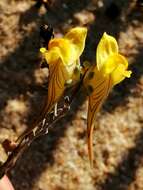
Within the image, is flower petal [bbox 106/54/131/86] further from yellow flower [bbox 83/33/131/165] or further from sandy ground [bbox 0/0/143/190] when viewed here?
sandy ground [bbox 0/0/143/190]

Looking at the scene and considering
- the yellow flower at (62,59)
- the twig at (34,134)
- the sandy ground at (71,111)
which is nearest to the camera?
the yellow flower at (62,59)

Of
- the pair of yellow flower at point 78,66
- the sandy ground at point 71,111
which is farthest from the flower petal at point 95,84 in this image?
the sandy ground at point 71,111

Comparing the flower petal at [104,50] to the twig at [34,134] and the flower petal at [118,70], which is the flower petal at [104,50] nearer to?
the flower petal at [118,70]

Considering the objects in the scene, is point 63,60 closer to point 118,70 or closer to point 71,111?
point 118,70

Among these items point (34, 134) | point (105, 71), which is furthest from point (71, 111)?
point (105, 71)

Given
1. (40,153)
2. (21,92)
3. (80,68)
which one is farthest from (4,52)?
(80,68)

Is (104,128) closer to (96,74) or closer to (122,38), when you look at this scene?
Result: (122,38)

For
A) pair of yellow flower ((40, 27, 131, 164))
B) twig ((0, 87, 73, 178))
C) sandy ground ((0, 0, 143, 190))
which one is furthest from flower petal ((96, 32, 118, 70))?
sandy ground ((0, 0, 143, 190))

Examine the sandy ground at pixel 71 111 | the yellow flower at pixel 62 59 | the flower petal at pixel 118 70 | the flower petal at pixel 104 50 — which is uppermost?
the yellow flower at pixel 62 59
